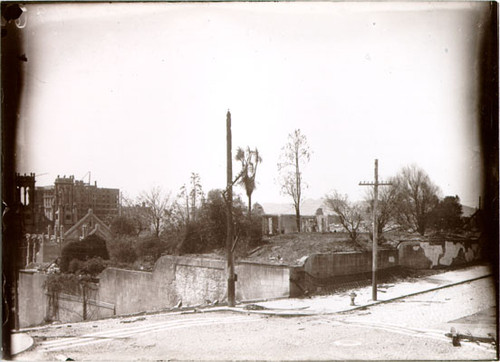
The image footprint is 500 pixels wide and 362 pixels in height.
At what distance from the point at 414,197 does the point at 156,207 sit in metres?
10.5

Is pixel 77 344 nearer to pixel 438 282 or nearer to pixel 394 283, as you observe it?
pixel 394 283

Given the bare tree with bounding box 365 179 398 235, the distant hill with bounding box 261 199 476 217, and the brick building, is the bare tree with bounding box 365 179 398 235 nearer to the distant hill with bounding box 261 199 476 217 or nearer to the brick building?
the distant hill with bounding box 261 199 476 217

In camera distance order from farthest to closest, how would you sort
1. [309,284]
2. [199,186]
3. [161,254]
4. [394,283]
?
1. [161,254]
2. [394,283]
3. [309,284]
4. [199,186]

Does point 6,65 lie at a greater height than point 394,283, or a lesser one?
greater

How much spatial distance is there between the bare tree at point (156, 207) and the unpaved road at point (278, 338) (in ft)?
14.2

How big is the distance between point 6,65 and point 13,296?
471 cm

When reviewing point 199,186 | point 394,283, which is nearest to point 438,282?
point 394,283

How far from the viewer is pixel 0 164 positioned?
31.1ft

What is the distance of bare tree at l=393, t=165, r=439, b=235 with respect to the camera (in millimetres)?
15594

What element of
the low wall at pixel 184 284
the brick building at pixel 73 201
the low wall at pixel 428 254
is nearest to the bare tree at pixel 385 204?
the low wall at pixel 428 254

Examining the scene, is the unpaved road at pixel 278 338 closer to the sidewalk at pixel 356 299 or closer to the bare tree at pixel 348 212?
the sidewalk at pixel 356 299

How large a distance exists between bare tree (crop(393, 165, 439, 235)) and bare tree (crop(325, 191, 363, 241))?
6.16 ft

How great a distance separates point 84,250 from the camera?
2094 centimetres

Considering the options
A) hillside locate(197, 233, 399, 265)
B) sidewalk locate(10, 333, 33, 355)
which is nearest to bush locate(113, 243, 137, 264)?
hillside locate(197, 233, 399, 265)
